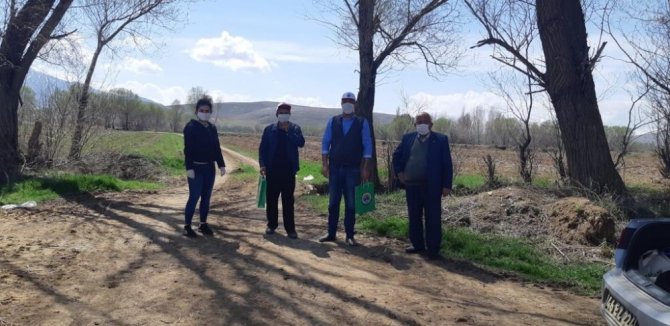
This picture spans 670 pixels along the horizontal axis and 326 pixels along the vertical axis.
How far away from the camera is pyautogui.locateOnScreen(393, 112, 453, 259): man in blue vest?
23.7ft

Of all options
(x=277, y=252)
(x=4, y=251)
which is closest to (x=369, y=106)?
(x=277, y=252)

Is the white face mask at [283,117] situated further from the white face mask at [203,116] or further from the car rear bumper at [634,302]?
the car rear bumper at [634,302]

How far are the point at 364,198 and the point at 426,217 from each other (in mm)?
1027

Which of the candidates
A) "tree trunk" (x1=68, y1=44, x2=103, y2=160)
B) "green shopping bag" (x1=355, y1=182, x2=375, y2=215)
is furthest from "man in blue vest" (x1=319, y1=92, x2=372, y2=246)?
"tree trunk" (x1=68, y1=44, x2=103, y2=160)

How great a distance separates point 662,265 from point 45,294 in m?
5.17

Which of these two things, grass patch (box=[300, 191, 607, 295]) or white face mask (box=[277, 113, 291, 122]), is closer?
grass patch (box=[300, 191, 607, 295])

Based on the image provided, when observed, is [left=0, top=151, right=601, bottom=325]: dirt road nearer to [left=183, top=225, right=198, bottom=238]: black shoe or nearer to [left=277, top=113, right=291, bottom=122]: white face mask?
[left=183, top=225, right=198, bottom=238]: black shoe

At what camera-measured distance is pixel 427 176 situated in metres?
7.23

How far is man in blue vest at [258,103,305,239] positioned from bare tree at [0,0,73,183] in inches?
330

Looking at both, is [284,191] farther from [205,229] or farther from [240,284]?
[240,284]

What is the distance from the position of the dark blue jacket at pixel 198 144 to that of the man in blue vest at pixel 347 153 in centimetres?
158

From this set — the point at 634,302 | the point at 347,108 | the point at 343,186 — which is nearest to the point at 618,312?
the point at 634,302

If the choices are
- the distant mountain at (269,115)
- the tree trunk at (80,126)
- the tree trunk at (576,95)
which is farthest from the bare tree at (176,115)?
the tree trunk at (576,95)

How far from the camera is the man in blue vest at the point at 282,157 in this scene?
316 inches
